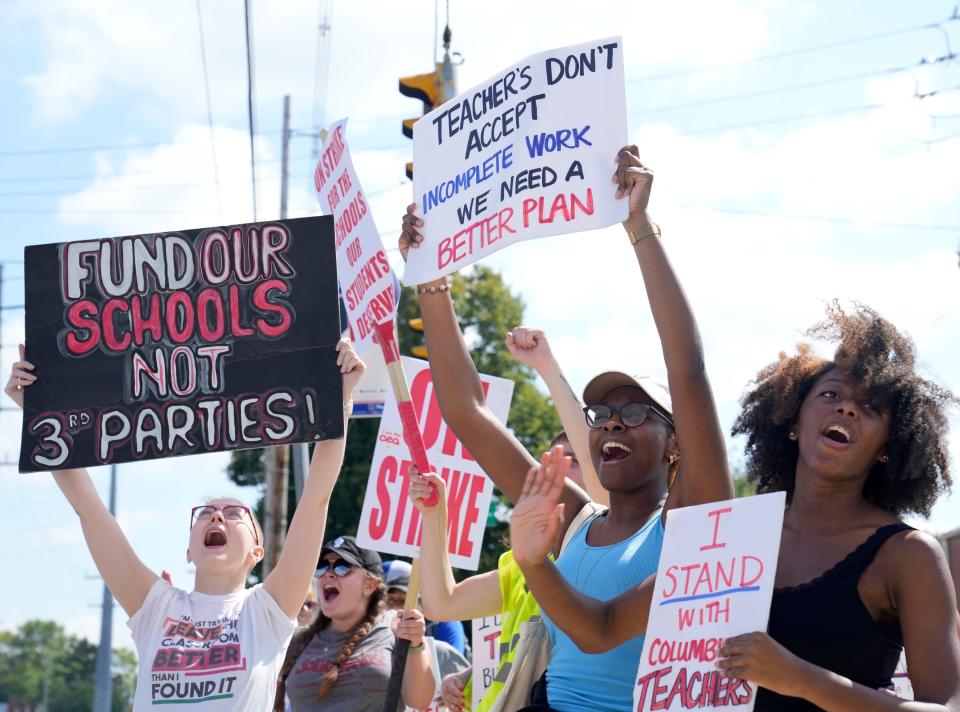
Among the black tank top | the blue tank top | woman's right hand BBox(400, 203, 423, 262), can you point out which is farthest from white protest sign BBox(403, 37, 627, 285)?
the black tank top

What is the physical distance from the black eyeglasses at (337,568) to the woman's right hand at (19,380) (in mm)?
1716

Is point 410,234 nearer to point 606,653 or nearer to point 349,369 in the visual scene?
point 349,369

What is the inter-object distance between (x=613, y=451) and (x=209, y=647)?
167 cm

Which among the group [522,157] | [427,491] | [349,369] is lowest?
Result: [427,491]

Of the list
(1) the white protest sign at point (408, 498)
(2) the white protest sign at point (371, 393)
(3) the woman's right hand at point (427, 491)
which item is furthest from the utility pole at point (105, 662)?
(3) the woman's right hand at point (427, 491)

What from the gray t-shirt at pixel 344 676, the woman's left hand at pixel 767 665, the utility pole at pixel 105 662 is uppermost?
the woman's left hand at pixel 767 665

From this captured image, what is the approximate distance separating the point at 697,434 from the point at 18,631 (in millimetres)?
156071

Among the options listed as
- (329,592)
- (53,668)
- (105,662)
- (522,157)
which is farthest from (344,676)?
(53,668)

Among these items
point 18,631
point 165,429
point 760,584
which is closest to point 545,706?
point 760,584

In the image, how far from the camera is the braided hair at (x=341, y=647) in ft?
19.0

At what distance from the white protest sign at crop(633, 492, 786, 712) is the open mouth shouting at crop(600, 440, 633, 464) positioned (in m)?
0.59

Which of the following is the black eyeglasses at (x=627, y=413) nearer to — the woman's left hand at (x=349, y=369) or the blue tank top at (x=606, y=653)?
the blue tank top at (x=606, y=653)

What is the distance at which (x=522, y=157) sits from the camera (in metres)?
4.07

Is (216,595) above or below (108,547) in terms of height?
below
